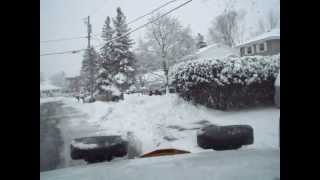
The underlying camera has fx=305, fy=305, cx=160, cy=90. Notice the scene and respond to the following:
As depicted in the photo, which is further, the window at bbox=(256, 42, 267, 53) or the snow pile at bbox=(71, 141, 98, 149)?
the window at bbox=(256, 42, 267, 53)

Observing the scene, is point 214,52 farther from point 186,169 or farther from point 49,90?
point 49,90

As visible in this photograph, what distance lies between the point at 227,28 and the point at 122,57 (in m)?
1.07

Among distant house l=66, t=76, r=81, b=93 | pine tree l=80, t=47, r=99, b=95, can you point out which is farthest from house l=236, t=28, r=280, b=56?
Result: distant house l=66, t=76, r=81, b=93

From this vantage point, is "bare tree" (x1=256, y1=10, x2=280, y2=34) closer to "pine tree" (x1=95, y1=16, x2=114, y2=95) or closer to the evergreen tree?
the evergreen tree

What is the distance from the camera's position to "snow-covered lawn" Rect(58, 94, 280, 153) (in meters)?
2.85

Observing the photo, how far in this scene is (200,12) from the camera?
2.93 metres

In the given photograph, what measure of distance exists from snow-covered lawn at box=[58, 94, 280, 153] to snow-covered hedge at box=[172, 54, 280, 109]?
0.34 feet

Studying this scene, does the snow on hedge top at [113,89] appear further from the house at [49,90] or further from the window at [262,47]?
the window at [262,47]

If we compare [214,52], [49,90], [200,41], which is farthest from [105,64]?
[214,52]

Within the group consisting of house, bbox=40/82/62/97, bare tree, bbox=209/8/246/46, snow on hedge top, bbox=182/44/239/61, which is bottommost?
house, bbox=40/82/62/97

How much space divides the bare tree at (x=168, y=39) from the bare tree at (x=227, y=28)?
9.8 inches

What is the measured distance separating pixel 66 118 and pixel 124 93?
1.89 feet
